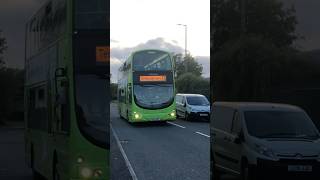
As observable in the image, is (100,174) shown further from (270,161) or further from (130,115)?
(270,161)

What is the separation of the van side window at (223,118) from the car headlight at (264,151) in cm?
38

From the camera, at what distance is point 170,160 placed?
604 cm

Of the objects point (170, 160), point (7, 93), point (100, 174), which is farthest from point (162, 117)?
point (7, 93)

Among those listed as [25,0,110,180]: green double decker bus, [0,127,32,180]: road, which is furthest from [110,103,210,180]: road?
[0,127,32,180]: road

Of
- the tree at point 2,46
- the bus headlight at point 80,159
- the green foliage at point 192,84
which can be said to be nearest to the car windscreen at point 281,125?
the green foliage at point 192,84

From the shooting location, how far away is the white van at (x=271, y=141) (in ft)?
10.9

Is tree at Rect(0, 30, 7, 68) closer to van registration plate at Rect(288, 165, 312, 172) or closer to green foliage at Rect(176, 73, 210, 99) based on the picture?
green foliage at Rect(176, 73, 210, 99)

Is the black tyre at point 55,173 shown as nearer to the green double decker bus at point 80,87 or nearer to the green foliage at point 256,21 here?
the green double decker bus at point 80,87

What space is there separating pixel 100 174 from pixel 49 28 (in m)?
2.29

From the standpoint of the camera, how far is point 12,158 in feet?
57.8

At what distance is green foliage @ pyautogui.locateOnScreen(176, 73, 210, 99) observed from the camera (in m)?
4.61

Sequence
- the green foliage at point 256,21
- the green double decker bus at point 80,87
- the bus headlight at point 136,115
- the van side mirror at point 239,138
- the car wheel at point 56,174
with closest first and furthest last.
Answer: the van side mirror at point 239,138 → the green foliage at point 256,21 → the green double decker bus at point 80,87 → the bus headlight at point 136,115 → the car wheel at point 56,174

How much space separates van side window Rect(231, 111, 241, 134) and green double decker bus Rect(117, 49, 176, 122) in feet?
4.96

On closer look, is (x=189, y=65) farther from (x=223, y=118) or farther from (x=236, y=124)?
(x=236, y=124)
